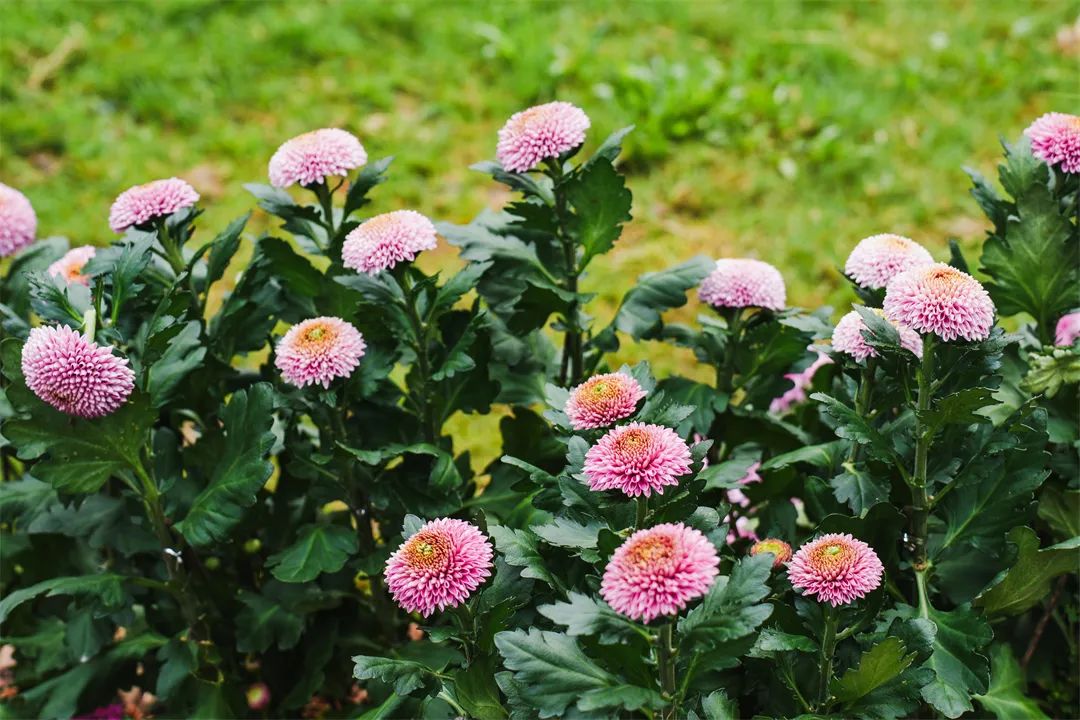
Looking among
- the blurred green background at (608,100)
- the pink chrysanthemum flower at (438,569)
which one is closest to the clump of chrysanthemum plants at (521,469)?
the pink chrysanthemum flower at (438,569)

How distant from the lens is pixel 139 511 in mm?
2619

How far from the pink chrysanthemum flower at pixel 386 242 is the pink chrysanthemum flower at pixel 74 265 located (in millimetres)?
703

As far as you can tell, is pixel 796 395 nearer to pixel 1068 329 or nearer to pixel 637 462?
pixel 1068 329

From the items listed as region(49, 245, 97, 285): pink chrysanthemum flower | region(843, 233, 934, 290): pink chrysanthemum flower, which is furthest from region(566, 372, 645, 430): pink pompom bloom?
region(49, 245, 97, 285): pink chrysanthemum flower

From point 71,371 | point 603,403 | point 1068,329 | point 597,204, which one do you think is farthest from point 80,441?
point 1068,329

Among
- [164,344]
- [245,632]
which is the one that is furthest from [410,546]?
[245,632]

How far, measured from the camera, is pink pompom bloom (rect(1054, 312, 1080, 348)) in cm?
288

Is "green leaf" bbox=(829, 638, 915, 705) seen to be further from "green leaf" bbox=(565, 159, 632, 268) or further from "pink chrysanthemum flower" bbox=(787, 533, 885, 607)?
"green leaf" bbox=(565, 159, 632, 268)

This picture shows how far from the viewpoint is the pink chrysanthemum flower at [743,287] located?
2.57 metres

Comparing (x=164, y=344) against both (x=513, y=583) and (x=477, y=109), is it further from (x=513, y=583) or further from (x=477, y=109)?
(x=477, y=109)

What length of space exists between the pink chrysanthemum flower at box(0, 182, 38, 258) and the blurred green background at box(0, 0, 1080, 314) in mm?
2131

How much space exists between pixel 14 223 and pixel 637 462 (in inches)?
67.4

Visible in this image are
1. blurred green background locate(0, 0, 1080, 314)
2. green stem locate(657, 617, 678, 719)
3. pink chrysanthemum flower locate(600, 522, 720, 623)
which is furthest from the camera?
blurred green background locate(0, 0, 1080, 314)

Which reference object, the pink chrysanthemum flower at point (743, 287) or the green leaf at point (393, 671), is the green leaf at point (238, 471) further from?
the pink chrysanthemum flower at point (743, 287)
